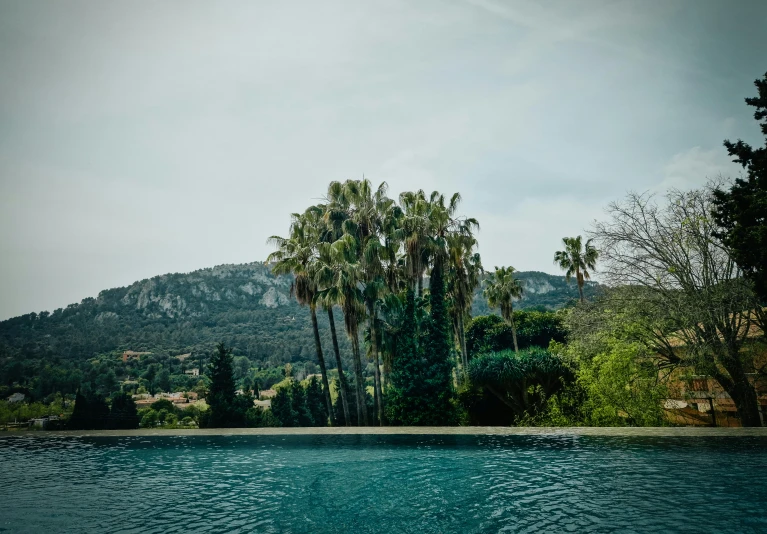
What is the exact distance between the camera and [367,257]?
22.6 metres

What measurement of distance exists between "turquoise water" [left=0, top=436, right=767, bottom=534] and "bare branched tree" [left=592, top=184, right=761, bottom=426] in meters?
3.70

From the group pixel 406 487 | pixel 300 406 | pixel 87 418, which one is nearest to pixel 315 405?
pixel 300 406

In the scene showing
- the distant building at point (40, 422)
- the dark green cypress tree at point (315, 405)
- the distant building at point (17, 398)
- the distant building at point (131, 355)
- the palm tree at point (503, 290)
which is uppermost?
the palm tree at point (503, 290)

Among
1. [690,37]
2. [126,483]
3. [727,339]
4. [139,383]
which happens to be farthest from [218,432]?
[139,383]

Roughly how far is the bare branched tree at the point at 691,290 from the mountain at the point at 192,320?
170 feet

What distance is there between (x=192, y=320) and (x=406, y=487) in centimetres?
10017

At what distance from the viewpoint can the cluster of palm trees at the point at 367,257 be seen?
2222 centimetres

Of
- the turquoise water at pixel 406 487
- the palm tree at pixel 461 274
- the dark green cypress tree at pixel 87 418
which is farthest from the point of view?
the palm tree at pixel 461 274

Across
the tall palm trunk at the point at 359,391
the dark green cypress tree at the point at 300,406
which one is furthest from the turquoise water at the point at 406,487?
the dark green cypress tree at the point at 300,406

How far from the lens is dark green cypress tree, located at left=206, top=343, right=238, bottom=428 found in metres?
23.9

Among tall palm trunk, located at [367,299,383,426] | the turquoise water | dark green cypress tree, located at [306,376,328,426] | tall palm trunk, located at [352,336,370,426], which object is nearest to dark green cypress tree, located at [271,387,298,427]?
dark green cypress tree, located at [306,376,328,426]

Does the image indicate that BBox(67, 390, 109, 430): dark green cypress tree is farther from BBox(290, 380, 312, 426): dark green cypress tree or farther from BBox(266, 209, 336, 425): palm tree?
BBox(290, 380, 312, 426): dark green cypress tree

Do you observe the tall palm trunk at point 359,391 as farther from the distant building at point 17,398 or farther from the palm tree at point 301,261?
the distant building at point 17,398

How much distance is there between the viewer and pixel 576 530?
716cm
